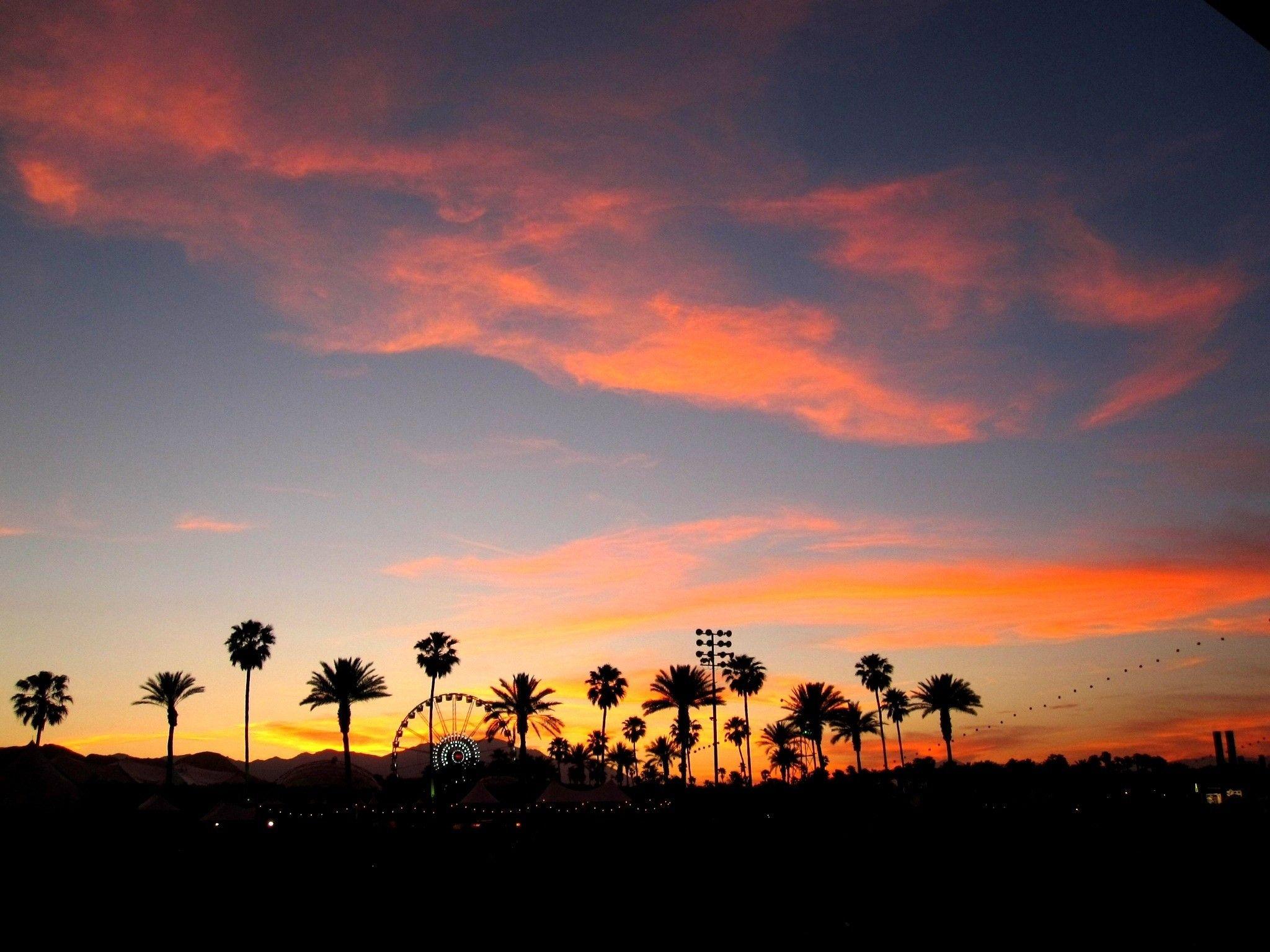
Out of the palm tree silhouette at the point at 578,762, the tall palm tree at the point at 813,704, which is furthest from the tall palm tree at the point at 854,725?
the palm tree silhouette at the point at 578,762

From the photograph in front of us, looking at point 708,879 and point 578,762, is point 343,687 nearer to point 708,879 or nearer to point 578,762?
point 708,879

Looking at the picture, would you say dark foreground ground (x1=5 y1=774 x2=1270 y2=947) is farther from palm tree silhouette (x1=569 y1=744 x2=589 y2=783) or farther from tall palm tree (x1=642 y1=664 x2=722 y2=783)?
palm tree silhouette (x1=569 y1=744 x2=589 y2=783)

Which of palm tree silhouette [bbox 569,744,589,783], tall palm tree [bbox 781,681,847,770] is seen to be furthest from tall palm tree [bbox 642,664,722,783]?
palm tree silhouette [bbox 569,744,589,783]

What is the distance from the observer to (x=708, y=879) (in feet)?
94.1

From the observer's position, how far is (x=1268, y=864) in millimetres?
26484

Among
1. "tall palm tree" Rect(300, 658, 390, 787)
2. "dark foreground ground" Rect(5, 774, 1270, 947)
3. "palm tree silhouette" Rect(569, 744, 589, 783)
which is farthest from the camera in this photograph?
"palm tree silhouette" Rect(569, 744, 589, 783)

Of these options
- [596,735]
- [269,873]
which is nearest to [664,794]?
[269,873]

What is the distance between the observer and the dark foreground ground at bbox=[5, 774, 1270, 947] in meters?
19.8

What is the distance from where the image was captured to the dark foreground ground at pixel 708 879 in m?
19.8

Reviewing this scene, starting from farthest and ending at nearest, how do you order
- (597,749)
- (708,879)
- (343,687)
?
(597,749) < (343,687) < (708,879)

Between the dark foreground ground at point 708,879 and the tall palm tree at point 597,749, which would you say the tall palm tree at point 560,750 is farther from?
the dark foreground ground at point 708,879

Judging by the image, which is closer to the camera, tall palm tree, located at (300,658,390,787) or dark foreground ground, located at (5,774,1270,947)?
dark foreground ground, located at (5,774,1270,947)

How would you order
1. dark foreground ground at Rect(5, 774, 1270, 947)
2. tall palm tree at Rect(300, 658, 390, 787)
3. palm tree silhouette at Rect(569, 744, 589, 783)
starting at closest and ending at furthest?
dark foreground ground at Rect(5, 774, 1270, 947)
tall palm tree at Rect(300, 658, 390, 787)
palm tree silhouette at Rect(569, 744, 589, 783)

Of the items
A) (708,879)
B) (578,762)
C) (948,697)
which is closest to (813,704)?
(948,697)
